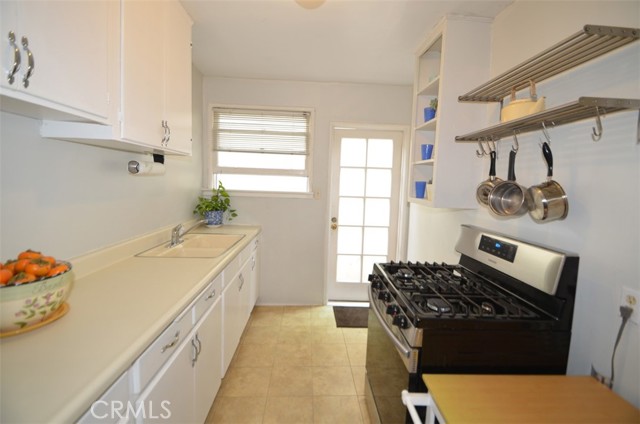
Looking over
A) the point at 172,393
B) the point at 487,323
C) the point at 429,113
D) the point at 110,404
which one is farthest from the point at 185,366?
the point at 429,113

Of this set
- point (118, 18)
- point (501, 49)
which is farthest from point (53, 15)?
point (501, 49)

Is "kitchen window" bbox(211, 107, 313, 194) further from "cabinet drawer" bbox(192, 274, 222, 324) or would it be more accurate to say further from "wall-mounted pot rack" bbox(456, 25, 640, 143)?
"wall-mounted pot rack" bbox(456, 25, 640, 143)

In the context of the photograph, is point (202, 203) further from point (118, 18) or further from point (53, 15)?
point (53, 15)

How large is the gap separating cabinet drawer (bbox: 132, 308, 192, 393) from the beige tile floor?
0.92 m

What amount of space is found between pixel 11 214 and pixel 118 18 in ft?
2.81

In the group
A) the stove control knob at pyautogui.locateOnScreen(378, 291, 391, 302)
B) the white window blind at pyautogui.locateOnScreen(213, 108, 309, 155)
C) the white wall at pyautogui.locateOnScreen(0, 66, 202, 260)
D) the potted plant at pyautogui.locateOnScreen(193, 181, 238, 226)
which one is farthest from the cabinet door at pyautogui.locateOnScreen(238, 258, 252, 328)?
the white window blind at pyautogui.locateOnScreen(213, 108, 309, 155)

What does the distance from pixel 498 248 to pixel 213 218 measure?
2.49 m

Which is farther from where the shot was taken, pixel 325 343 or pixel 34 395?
pixel 325 343

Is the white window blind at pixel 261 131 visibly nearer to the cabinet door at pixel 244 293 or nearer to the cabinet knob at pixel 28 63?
the cabinet door at pixel 244 293

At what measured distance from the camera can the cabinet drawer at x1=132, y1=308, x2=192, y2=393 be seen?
0.94m

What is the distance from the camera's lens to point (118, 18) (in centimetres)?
120

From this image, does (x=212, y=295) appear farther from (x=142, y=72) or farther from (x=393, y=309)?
(x=142, y=72)

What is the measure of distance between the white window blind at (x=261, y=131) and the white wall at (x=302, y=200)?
0.11 meters

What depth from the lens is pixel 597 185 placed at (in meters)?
1.17
